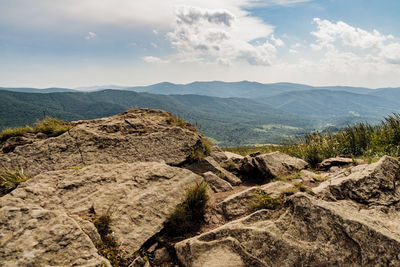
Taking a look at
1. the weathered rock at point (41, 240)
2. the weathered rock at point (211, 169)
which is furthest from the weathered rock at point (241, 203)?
the weathered rock at point (41, 240)

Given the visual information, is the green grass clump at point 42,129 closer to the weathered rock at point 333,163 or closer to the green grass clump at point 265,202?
the green grass clump at point 265,202

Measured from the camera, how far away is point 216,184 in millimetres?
8625

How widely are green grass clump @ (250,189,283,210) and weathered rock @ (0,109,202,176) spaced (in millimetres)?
4229

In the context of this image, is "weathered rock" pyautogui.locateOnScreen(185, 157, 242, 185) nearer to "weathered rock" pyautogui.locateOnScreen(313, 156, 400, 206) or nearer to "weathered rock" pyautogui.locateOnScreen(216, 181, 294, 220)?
"weathered rock" pyautogui.locateOnScreen(216, 181, 294, 220)

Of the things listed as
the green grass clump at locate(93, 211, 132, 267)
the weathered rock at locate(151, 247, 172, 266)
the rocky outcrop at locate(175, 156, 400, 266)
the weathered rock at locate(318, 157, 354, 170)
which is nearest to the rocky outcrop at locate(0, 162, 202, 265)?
the green grass clump at locate(93, 211, 132, 267)

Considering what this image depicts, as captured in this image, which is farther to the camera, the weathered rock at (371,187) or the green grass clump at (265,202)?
the weathered rock at (371,187)

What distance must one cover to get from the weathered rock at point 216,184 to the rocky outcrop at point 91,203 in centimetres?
94

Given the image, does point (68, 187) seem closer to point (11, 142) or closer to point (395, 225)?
point (11, 142)

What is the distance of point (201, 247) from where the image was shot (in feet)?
17.1

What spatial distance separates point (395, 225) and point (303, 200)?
7.13ft

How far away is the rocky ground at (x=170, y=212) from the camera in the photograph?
15.2ft

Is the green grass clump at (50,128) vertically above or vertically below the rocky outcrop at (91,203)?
above

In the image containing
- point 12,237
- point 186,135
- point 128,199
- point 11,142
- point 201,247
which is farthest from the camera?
point 186,135

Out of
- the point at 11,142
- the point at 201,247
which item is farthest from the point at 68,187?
the point at 11,142
